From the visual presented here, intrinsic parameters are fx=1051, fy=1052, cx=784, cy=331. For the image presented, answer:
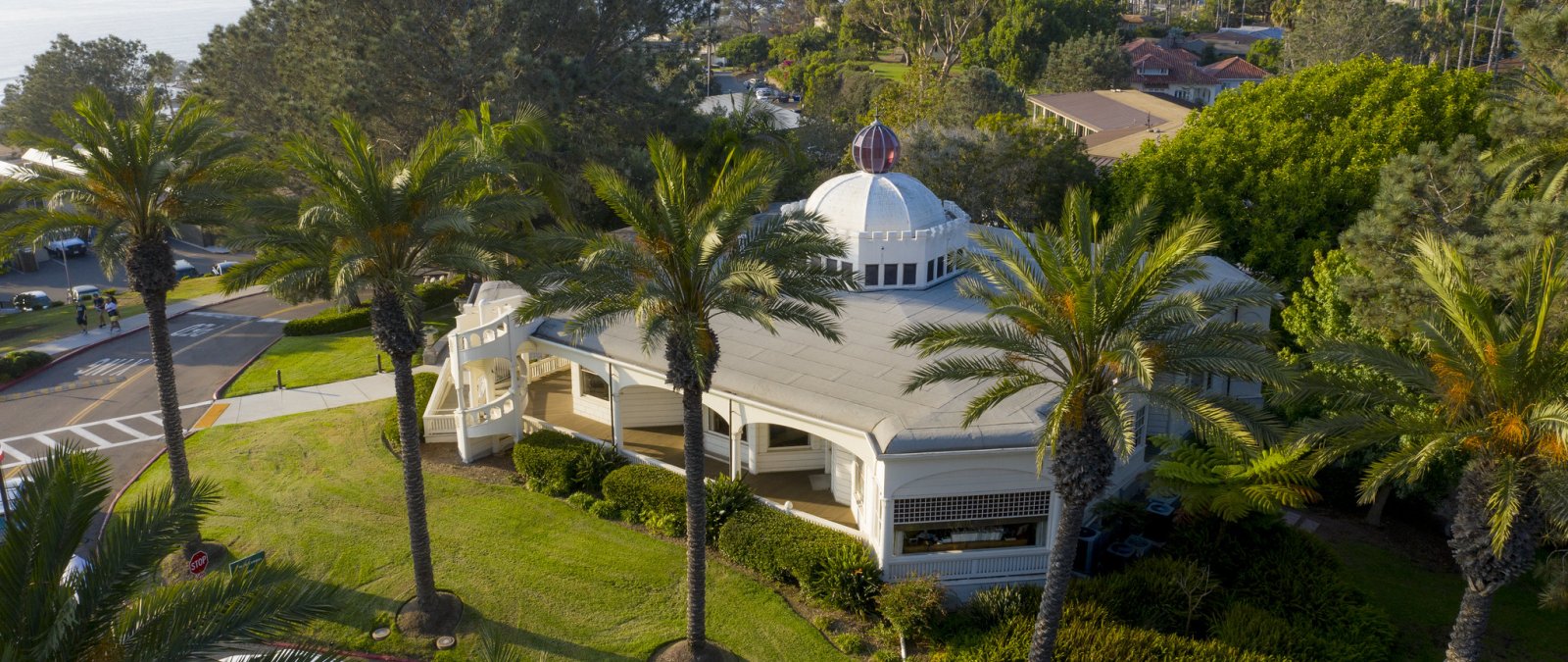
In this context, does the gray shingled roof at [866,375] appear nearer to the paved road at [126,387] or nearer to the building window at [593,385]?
the building window at [593,385]

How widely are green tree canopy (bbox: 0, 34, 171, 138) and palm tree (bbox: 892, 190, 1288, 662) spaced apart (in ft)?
301

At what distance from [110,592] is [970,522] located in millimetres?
17257

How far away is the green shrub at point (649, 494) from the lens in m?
26.3

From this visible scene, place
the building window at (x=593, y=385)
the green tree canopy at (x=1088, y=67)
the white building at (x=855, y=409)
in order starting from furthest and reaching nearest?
the green tree canopy at (x=1088, y=67) < the building window at (x=593, y=385) < the white building at (x=855, y=409)

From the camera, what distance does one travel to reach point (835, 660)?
21.6m

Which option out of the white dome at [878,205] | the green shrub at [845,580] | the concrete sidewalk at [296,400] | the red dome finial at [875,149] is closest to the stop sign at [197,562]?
the green shrub at [845,580]

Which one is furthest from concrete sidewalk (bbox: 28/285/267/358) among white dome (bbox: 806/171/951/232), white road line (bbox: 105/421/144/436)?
white dome (bbox: 806/171/951/232)

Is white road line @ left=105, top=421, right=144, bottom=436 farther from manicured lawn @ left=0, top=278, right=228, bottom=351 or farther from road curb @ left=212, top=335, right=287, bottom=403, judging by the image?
manicured lawn @ left=0, top=278, right=228, bottom=351

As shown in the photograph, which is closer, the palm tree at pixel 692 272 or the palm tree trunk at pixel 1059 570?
the palm tree trunk at pixel 1059 570

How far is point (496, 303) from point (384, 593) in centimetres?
1036

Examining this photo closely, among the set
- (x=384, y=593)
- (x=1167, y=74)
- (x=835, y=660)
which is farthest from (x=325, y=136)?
(x=1167, y=74)

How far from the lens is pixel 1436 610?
23922 mm

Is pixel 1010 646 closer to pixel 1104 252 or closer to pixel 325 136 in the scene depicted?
pixel 1104 252

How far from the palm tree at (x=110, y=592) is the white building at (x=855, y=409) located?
1343 cm
